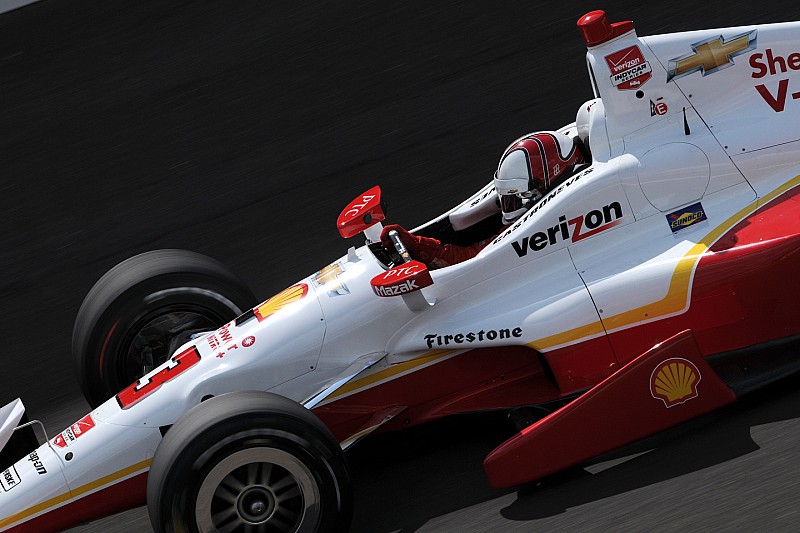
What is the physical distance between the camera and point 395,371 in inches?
174

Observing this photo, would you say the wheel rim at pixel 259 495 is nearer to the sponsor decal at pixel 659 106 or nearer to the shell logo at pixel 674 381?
the shell logo at pixel 674 381

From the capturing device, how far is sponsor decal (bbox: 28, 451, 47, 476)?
14.1 feet

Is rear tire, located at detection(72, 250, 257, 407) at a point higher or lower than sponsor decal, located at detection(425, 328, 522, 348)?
higher

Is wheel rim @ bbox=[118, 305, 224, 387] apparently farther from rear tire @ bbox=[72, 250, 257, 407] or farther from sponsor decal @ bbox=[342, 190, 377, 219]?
sponsor decal @ bbox=[342, 190, 377, 219]

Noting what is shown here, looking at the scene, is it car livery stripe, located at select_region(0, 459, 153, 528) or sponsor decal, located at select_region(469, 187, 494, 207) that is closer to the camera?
car livery stripe, located at select_region(0, 459, 153, 528)

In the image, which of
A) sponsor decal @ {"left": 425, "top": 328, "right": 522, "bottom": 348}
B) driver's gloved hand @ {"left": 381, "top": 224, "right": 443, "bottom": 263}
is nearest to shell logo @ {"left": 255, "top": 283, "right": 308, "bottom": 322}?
driver's gloved hand @ {"left": 381, "top": 224, "right": 443, "bottom": 263}

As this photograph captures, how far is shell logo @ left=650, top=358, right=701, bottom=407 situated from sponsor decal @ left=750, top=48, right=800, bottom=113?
1.24 m

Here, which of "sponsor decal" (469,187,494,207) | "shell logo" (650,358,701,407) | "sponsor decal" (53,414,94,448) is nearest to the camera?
"shell logo" (650,358,701,407)

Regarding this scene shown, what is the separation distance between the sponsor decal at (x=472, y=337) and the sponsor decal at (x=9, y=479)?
172 cm

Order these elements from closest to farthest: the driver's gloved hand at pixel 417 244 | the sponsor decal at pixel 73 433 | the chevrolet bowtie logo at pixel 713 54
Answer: the sponsor decal at pixel 73 433 < the chevrolet bowtie logo at pixel 713 54 < the driver's gloved hand at pixel 417 244

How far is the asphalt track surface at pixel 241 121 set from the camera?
21.6 feet

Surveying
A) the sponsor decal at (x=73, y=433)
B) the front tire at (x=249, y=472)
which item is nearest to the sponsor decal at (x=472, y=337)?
the front tire at (x=249, y=472)

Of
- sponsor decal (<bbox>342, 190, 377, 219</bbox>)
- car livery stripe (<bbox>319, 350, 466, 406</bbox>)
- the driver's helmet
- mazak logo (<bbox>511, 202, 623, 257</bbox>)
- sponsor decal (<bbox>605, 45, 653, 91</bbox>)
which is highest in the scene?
sponsor decal (<bbox>605, 45, 653, 91</bbox>)

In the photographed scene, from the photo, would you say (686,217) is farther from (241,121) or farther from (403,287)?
(241,121)
